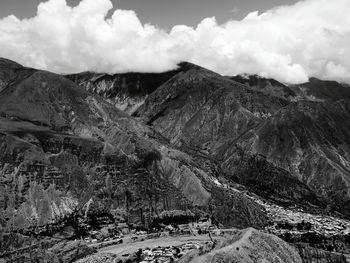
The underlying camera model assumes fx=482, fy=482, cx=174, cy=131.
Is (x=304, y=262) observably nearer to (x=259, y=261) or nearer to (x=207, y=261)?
(x=259, y=261)

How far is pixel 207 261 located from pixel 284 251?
39.5 m

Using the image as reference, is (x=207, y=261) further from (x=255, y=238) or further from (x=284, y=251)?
(x=284, y=251)

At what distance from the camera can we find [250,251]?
15400cm

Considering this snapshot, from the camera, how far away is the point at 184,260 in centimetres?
15588

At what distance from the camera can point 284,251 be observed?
169m

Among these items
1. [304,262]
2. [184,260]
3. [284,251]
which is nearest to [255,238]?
[284,251]

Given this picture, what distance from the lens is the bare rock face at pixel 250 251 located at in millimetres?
144750

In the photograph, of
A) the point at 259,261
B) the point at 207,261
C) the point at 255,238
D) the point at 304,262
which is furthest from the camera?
the point at 304,262

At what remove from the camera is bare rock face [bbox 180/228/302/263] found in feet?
475

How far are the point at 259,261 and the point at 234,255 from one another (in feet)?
34.8

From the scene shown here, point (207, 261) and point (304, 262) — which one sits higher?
point (207, 261)

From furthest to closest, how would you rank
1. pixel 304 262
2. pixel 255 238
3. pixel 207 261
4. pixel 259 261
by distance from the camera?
pixel 304 262 → pixel 255 238 → pixel 259 261 → pixel 207 261

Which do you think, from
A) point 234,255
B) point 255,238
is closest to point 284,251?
point 255,238

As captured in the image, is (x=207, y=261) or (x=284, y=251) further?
(x=284, y=251)
